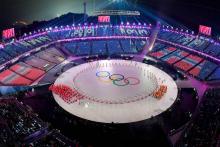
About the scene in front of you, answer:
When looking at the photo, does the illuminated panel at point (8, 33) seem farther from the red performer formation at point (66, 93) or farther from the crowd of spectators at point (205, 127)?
the crowd of spectators at point (205, 127)

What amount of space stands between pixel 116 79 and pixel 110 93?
405cm

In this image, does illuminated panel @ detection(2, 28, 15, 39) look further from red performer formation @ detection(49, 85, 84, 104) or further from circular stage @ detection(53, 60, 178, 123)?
red performer formation @ detection(49, 85, 84, 104)

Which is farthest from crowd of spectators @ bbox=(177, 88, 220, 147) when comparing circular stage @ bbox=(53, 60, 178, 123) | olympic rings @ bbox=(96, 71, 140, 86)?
olympic rings @ bbox=(96, 71, 140, 86)

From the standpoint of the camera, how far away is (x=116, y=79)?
38.6m

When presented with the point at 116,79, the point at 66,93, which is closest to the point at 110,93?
the point at 116,79

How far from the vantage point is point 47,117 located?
30.9 metres

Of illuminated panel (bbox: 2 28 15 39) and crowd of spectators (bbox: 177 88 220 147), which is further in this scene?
illuminated panel (bbox: 2 28 15 39)

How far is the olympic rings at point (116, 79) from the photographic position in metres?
37.5

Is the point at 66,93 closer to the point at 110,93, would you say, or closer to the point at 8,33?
the point at 110,93

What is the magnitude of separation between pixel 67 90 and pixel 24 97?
223 inches

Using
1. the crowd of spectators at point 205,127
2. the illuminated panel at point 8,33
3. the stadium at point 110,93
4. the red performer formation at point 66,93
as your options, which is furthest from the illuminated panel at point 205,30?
the illuminated panel at point 8,33

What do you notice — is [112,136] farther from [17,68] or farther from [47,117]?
[17,68]

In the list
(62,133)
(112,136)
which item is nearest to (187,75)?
(112,136)

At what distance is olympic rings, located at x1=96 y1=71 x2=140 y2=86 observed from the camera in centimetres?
3753
